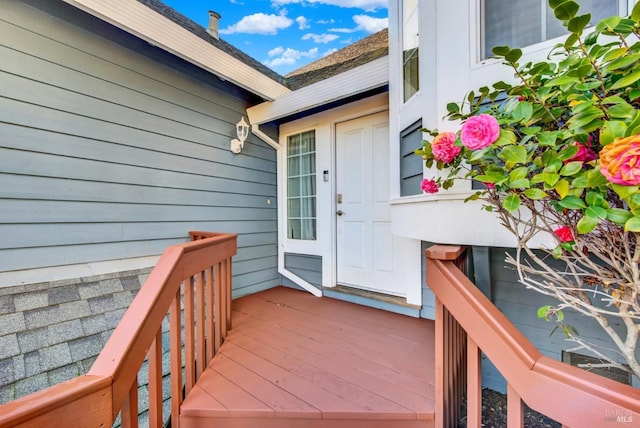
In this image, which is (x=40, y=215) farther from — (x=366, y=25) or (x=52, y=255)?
(x=366, y=25)

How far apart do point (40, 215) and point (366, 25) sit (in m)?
5.27

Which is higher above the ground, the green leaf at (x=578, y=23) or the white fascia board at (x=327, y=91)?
the white fascia board at (x=327, y=91)

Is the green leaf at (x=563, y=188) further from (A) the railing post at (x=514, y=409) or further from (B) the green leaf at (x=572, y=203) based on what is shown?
(A) the railing post at (x=514, y=409)

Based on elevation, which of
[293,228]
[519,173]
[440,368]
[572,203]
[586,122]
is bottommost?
[440,368]

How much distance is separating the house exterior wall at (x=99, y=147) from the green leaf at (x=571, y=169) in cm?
286

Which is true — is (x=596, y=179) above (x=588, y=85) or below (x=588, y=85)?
below

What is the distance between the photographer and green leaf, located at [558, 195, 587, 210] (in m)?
0.84

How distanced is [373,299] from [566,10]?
271cm

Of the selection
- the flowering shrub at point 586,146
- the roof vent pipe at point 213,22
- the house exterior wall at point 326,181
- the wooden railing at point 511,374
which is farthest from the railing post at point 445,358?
the roof vent pipe at point 213,22

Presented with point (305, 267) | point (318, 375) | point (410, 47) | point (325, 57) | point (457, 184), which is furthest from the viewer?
point (325, 57)

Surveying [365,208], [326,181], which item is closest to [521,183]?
[365,208]

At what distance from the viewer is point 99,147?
227cm

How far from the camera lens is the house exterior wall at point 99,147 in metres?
1.88

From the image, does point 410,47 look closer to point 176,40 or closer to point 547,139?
point 547,139
